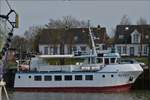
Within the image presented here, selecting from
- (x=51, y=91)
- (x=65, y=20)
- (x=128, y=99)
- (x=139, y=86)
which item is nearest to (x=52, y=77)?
(x=51, y=91)

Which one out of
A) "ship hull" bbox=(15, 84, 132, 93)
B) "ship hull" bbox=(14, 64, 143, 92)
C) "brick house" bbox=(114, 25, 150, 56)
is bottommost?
"ship hull" bbox=(15, 84, 132, 93)

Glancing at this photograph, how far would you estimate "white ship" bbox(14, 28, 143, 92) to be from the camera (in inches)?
1977

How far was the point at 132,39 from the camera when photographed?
90.0 metres

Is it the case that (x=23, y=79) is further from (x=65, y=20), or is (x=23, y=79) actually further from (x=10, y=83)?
(x=65, y=20)

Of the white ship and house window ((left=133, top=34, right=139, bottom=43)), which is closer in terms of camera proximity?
the white ship

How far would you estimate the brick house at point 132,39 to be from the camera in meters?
88.8

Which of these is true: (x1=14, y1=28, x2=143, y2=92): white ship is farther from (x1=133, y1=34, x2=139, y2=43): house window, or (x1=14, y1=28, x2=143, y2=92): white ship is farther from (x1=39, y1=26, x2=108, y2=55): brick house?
(x1=133, y1=34, x2=139, y2=43): house window

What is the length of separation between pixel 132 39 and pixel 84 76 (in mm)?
40708

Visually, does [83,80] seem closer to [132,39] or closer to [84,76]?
[84,76]

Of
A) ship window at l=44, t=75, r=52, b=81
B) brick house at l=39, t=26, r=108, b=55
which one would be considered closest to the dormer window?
brick house at l=39, t=26, r=108, b=55

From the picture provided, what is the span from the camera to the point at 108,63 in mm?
51406

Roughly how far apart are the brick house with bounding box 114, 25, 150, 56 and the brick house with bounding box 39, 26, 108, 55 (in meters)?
2.92

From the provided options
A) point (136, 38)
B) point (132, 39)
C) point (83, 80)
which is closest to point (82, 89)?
point (83, 80)

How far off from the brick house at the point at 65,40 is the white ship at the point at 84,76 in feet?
111
